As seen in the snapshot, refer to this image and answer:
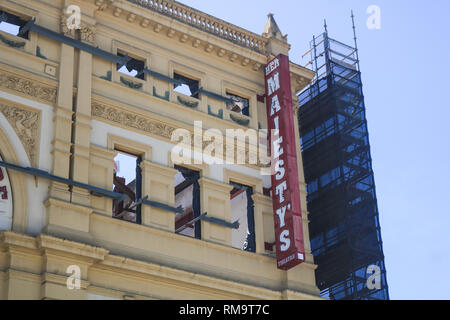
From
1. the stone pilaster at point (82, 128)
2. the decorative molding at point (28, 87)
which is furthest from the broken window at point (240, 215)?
the decorative molding at point (28, 87)

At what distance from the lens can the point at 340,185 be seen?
108ft

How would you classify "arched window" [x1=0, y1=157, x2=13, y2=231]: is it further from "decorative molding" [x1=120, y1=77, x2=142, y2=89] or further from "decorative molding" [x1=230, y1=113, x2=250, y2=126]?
"decorative molding" [x1=230, y1=113, x2=250, y2=126]

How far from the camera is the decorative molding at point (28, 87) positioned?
24672 millimetres

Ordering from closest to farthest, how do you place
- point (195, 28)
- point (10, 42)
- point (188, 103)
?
point (10, 42)
point (188, 103)
point (195, 28)

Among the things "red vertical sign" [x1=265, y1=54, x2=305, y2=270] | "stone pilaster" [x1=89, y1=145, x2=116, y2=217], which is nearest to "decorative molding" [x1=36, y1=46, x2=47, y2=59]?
"stone pilaster" [x1=89, y1=145, x2=116, y2=217]

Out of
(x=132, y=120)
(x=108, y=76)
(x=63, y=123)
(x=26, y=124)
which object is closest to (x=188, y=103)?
(x=132, y=120)

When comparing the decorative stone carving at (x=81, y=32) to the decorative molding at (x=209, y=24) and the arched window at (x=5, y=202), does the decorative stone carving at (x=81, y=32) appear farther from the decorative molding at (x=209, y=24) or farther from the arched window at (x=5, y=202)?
the arched window at (x=5, y=202)

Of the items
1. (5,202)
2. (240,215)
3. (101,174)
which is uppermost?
(240,215)

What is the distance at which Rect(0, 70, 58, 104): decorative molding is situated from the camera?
80.9 feet

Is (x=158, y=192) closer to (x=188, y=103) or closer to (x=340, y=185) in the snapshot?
(x=188, y=103)

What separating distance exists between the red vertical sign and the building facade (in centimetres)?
68

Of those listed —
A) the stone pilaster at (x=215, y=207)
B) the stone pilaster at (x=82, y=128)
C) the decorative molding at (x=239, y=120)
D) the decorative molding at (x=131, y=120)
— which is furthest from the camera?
the decorative molding at (x=239, y=120)

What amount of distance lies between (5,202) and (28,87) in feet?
12.8

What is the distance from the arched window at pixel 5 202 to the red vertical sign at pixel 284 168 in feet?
29.8
